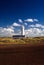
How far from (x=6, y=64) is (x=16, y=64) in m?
0.88

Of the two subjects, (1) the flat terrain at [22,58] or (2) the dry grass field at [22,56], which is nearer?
(1) the flat terrain at [22,58]

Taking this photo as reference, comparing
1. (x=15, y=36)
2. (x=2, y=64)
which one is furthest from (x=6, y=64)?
(x=15, y=36)

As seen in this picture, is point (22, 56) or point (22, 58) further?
point (22, 56)

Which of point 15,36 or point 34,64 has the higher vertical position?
point 15,36

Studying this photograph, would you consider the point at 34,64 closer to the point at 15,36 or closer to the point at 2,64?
the point at 2,64

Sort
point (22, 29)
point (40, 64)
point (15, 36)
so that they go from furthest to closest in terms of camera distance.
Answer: point (22, 29), point (15, 36), point (40, 64)

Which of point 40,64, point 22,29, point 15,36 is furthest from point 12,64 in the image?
point 22,29

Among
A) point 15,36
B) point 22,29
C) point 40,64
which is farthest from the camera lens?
point 22,29

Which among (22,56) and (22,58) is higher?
(22,56)

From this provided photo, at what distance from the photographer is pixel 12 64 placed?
47.6 feet

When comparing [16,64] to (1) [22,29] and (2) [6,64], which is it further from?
(1) [22,29]

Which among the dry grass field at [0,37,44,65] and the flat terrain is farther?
the dry grass field at [0,37,44,65]

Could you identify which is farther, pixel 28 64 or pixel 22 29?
pixel 22 29

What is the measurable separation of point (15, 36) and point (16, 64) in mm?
82148
